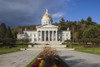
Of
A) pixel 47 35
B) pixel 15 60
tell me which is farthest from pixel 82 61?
pixel 47 35

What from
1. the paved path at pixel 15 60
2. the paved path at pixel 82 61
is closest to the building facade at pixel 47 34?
the paved path at pixel 15 60

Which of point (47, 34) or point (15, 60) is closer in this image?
point (15, 60)

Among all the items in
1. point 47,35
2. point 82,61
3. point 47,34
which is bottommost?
point 82,61

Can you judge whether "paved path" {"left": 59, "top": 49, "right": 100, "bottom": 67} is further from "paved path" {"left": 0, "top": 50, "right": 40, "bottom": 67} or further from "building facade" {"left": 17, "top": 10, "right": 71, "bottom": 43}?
"building facade" {"left": 17, "top": 10, "right": 71, "bottom": 43}

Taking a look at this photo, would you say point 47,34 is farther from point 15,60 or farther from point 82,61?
point 82,61

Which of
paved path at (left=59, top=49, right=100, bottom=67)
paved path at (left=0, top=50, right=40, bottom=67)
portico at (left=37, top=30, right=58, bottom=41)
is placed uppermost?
portico at (left=37, top=30, right=58, bottom=41)

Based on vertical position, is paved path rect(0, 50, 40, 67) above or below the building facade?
below

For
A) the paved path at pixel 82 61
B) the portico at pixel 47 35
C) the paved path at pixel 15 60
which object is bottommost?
the paved path at pixel 82 61

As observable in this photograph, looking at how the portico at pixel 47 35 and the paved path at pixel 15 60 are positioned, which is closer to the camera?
the paved path at pixel 15 60

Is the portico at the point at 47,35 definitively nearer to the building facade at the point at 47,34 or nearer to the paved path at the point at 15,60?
the building facade at the point at 47,34

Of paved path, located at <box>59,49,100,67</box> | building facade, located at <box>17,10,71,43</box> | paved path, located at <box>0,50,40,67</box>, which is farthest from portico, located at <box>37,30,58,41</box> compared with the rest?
paved path, located at <box>59,49,100,67</box>

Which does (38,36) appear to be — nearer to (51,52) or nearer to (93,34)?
(93,34)

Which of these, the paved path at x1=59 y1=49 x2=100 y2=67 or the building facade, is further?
the building facade

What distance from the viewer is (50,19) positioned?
89.4 metres
